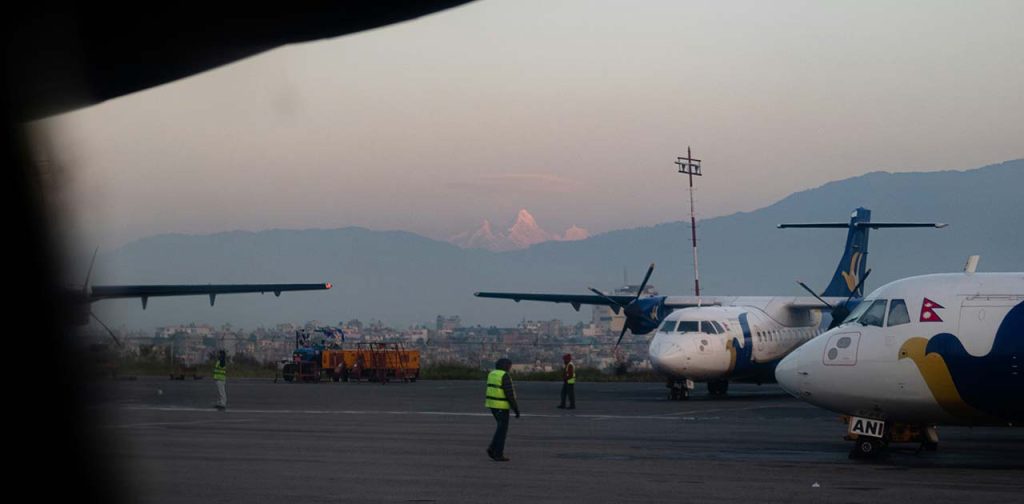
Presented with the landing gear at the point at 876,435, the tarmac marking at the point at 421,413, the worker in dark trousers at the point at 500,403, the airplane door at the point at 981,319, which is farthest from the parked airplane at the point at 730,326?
the airplane door at the point at 981,319

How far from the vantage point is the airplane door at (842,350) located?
55.0 ft

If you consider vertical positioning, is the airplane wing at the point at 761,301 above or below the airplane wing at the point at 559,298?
below

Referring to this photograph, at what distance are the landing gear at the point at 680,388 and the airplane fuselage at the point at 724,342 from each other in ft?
1.73

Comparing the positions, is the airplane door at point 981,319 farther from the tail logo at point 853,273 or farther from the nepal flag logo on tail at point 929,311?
the tail logo at point 853,273

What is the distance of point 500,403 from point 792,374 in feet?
13.9

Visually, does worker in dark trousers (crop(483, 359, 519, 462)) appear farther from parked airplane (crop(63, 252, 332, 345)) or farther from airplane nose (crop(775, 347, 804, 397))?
parked airplane (crop(63, 252, 332, 345))

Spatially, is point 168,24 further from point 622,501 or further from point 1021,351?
point 1021,351

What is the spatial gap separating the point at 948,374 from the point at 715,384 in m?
22.2

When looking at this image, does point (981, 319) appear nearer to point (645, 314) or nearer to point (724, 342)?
point (724, 342)

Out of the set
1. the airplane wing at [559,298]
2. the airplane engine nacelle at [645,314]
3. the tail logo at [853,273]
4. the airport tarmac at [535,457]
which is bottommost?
the airport tarmac at [535,457]

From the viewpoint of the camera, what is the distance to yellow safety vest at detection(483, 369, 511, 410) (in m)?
17.5

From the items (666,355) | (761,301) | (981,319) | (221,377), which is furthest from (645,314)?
(981,319)

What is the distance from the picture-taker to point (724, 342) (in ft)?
111

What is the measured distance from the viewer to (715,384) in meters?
37.8
